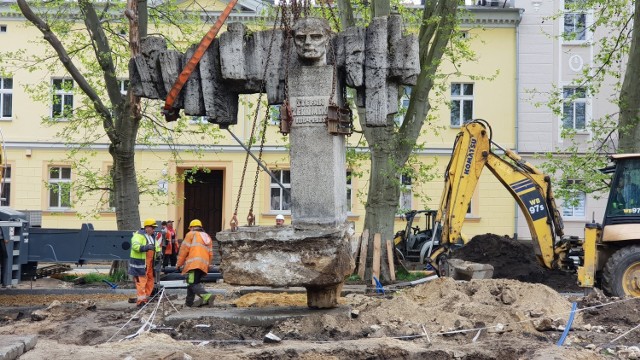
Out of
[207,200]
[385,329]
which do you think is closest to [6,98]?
[207,200]

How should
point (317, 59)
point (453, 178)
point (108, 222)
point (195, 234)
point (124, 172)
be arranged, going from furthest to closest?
1. point (108, 222)
2. point (124, 172)
3. point (453, 178)
4. point (195, 234)
5. point (317, 59)

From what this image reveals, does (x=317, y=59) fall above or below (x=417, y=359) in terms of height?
above

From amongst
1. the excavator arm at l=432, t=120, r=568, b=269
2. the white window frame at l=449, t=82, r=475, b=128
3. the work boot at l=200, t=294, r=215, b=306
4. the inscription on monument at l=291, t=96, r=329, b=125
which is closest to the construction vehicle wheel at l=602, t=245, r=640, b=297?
the excavator arm at l=432, t=120, r=568, b=269

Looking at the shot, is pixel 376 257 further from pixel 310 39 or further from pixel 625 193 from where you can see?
pixel 310 39

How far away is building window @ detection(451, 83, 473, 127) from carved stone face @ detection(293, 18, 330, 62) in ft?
65.2

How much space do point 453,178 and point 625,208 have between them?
3.37 metres

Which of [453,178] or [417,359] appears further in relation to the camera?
[453,178]

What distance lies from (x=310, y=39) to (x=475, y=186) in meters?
7.18

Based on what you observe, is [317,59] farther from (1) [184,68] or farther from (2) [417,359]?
(2) [417,359]

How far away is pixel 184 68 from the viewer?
12.1 m

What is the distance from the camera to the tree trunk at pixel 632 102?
20.2 metres

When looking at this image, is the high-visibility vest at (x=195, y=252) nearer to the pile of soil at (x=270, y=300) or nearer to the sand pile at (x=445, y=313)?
the pile of soil at (x=270, y=300)

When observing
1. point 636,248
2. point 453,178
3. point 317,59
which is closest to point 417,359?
point 317,59

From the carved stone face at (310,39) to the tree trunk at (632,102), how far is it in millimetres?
10862
